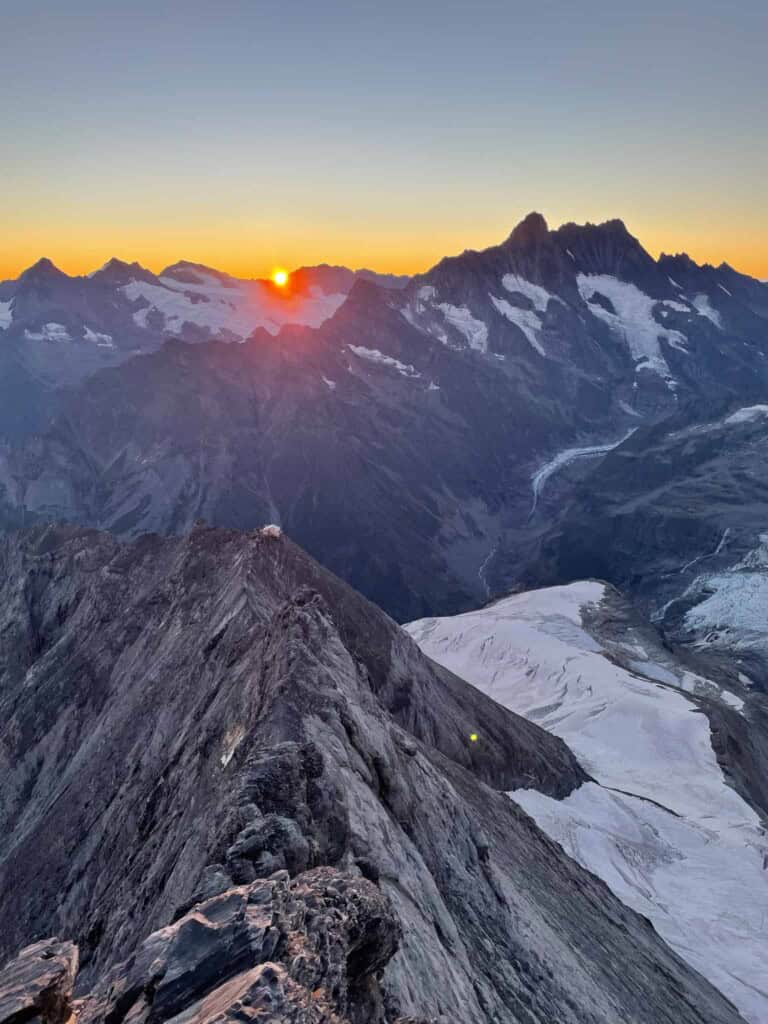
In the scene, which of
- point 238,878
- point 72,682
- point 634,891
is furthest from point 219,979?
point 634,891

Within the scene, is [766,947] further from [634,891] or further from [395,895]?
[395,895]

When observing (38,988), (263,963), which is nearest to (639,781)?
(263,963)

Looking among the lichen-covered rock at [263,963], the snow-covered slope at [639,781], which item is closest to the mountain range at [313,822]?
the lichen-covered rock at [263,963]

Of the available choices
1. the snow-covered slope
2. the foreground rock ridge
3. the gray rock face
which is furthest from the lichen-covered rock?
the snow-covered slope

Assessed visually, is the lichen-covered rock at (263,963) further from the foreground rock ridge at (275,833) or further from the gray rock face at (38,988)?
the gray rock face at (38,988)

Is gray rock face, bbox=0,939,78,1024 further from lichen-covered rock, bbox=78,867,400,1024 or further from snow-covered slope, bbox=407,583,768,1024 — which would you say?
snow-covered slope, bbox=407,583,768,1024
